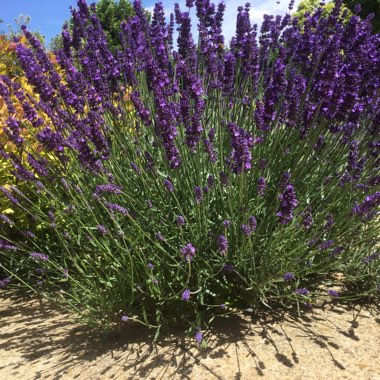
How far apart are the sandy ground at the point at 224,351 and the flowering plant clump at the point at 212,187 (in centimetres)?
15

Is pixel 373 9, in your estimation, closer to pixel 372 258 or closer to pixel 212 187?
pixel 372 258

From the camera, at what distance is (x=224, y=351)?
268 centimetres

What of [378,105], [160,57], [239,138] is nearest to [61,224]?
[160,57]

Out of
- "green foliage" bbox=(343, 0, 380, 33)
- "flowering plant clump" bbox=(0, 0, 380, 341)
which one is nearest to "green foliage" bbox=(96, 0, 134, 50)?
"green foliage" bbox=(343, 0, 380, 33)

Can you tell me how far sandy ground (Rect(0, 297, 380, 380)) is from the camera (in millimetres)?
2504

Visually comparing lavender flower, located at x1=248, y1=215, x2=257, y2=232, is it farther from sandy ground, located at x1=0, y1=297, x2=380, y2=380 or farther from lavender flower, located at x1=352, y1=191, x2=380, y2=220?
sandy ground, located at x1=0, y1=297, x2=380, y2=380

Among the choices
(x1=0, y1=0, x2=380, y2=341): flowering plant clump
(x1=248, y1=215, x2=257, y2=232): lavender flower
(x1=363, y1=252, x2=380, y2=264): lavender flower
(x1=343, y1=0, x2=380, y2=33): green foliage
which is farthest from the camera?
(x1=343, y1=0, x2=380, y2=33): green foliage

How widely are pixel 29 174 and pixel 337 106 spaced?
1975 millimetres

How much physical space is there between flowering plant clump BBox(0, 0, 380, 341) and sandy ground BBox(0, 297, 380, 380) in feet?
0.49

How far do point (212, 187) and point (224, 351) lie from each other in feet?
3.30

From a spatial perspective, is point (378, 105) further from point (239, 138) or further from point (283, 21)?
point (283, 21)

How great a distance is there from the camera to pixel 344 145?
137 inches

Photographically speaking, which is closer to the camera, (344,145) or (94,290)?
(94,290)

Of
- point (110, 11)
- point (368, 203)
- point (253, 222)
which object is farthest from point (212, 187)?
point (110, 11)
